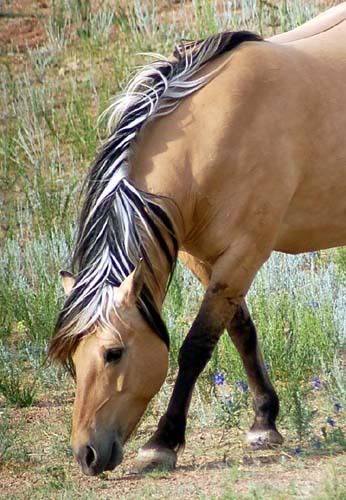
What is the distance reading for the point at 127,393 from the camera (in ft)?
14.5

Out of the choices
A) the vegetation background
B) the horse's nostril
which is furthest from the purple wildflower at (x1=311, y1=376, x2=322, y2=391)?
the horse's nostril

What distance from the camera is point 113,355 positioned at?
14.3 feet

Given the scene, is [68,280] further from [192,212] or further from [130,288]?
[192,212]

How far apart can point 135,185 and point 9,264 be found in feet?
9.47

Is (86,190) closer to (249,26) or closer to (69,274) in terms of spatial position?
(69,274)

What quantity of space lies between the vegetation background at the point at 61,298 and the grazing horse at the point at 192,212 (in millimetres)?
259

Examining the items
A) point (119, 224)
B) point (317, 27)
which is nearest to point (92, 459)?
point (119, 224)

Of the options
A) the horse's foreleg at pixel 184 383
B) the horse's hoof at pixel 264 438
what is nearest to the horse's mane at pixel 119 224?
the horse's foreleg at pixel 184 383

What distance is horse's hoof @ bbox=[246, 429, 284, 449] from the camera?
16.6ft

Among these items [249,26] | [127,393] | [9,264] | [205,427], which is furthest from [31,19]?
[127,393]

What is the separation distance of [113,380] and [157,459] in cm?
48

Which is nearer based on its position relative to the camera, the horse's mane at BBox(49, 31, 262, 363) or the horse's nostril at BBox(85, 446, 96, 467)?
the horse's nostril at BBox(85, 446, 96, 467)

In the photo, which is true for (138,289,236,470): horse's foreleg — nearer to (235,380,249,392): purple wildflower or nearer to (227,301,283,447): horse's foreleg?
(227,301,283,447): horse's foreleg

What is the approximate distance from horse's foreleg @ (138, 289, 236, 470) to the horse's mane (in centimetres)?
23
